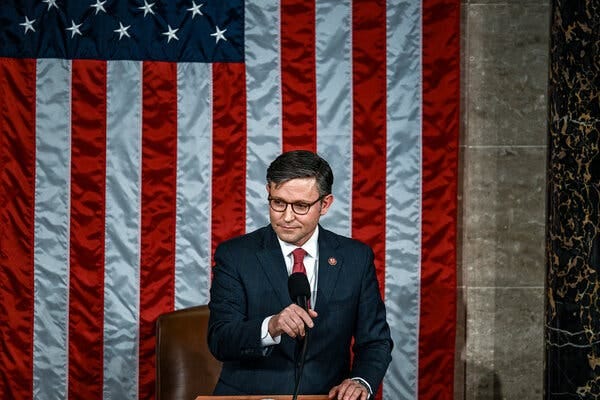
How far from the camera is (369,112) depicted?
4230 mm

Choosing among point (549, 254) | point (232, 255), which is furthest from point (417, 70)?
point (232, 255)

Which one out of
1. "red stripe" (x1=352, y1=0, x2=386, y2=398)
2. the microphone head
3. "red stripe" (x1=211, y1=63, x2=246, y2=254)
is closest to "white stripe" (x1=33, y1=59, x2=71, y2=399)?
"red stripe" (x1=211, y1=63, x2=246, y2=254)

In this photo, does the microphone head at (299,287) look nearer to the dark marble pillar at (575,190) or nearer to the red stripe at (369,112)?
the red stripe at (369,112)

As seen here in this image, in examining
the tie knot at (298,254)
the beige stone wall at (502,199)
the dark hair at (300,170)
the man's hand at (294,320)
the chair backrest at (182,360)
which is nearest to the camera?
the man's hand at (294,320)

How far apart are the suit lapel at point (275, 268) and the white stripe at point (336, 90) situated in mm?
1571

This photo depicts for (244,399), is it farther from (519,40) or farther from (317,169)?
(519,40)

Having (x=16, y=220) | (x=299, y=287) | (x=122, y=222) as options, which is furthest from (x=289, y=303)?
(x=16, y=220)

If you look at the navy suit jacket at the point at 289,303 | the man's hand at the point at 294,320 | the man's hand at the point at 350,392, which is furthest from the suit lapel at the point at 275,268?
the man's hand at the point at 294,320

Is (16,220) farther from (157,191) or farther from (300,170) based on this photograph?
(300,170)

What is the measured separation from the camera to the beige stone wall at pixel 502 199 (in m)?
4.27

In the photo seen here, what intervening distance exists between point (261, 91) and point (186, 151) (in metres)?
0.55

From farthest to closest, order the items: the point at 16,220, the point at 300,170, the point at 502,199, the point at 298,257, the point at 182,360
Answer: the point at 502,199 → the point at 16,220 → the point at 182,360 → the point at 298,257 → the point at 300,170

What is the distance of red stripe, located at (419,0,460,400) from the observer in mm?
4211

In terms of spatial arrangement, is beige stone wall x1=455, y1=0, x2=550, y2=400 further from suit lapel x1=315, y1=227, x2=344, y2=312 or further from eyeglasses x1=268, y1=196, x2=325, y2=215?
eyeglasses x1=268, y1=196, x2=325, y2=215
